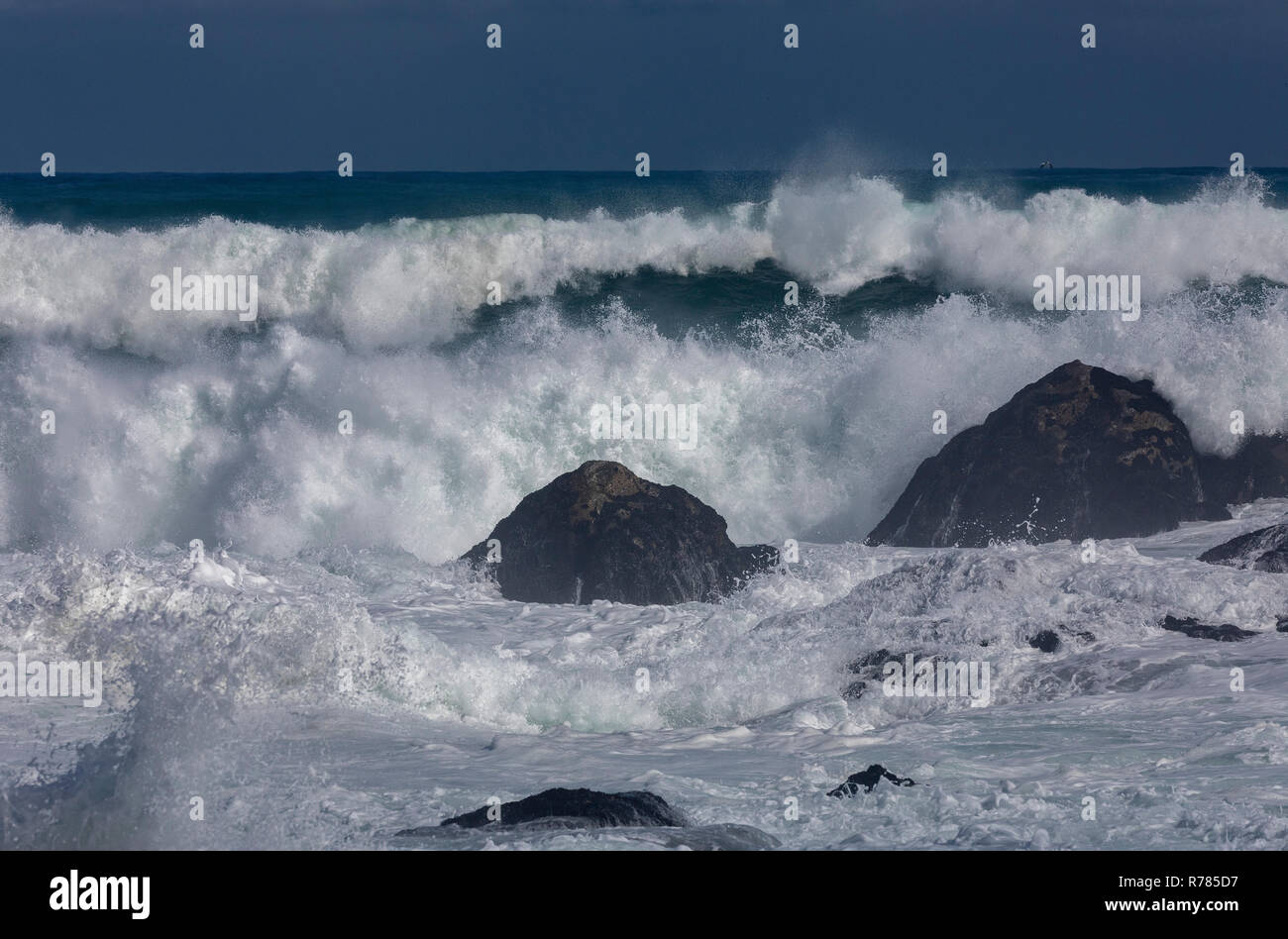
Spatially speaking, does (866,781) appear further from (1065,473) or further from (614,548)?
(1065,473)

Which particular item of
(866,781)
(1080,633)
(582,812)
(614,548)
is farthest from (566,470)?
(582,812)

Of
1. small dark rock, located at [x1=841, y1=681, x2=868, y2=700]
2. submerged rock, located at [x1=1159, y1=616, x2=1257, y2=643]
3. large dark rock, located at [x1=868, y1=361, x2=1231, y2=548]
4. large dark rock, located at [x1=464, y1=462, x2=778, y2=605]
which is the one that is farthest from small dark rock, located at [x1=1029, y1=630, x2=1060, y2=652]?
large dark rock, located at [x1=868, y1=361, x2=1231, y2=548]

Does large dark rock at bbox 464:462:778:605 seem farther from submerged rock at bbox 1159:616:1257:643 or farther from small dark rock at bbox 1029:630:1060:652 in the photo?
submerged rock at bbox 1159:616:1257:643

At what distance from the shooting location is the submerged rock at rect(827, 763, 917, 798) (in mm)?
7059

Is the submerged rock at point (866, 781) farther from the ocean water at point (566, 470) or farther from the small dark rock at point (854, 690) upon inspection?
the small dark rock at point (854, 690)

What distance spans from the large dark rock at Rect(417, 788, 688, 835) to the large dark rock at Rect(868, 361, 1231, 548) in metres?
8.20

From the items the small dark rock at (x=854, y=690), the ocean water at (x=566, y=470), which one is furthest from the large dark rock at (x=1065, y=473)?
the small dark rock at (x=854, y=690)

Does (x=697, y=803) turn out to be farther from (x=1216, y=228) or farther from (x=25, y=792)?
(x=1216, y=228)

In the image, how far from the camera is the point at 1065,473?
14117mm

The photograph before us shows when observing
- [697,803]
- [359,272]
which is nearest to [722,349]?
[359,272]

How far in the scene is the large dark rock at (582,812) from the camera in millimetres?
6395

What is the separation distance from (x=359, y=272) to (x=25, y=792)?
16.9m

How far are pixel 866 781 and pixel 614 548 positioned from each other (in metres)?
6.07

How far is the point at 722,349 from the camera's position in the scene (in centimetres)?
1897
